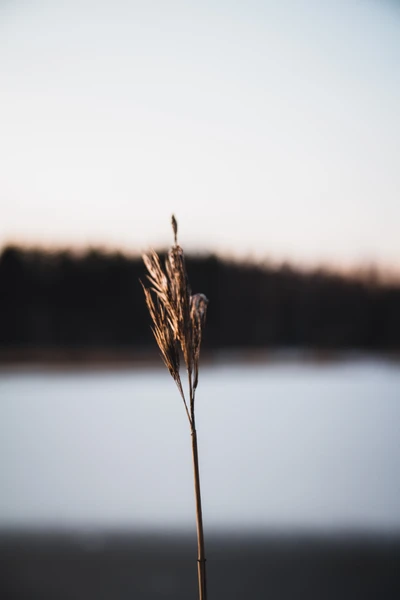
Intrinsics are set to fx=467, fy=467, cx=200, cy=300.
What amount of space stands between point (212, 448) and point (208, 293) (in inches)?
27.1

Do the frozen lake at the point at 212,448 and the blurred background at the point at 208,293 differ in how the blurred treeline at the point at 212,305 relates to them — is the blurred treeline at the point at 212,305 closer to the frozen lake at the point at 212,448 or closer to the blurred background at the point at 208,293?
the blurred background at the point at 208,293

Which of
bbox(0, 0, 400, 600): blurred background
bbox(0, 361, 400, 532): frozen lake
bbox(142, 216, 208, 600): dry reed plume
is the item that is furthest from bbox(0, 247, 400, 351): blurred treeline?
bbox(142, 216, 208, 600): dry reed plume

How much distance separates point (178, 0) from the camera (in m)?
1.78

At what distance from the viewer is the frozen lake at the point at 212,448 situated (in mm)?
1990

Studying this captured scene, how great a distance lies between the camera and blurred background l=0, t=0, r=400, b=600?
1818 mm

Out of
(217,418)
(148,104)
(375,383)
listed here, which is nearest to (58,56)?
(148,104)

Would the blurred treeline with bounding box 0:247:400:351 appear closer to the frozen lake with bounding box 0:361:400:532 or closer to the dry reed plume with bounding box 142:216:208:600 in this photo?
the frozen lake with bounding box 0:361:400:532

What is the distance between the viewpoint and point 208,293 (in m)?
2.10

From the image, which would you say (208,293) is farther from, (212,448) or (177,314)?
(177,314)

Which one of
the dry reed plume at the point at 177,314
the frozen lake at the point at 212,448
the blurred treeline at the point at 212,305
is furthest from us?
the blurred treeline at the point at 212,305

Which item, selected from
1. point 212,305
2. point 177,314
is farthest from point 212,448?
point 177,314

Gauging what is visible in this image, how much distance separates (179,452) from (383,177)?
1.48 m

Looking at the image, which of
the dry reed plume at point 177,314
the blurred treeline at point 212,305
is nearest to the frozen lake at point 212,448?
the blurred treeline at point 212,305

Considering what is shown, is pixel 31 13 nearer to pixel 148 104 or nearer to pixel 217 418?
pixel 148 104
